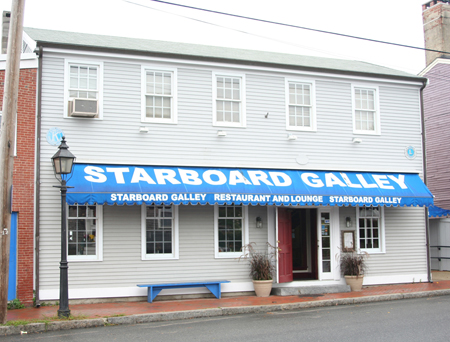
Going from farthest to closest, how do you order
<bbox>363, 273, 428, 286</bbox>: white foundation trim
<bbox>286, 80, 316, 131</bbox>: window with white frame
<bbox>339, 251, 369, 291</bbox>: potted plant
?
1. <bbox>363, 273, 428, 286</bbox>: white foundation trim
2. <bbox>286, 80, 316, 131</bbox>: window with white frame
3. <bbox>339, 251, 369, 291</bbox>: potted plant

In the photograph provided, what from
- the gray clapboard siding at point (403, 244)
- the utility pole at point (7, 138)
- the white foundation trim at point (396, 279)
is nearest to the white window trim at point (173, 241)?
the utility pole at point (7, 138)

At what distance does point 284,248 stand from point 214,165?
315 centimetres

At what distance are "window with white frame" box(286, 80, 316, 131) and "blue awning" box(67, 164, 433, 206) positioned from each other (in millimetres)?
1533

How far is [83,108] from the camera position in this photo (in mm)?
12367

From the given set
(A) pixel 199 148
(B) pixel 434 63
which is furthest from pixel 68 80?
(B) pixel 434 63

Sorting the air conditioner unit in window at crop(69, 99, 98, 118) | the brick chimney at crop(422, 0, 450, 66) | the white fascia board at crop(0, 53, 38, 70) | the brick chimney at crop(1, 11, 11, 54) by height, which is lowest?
the air conditioner unit in window at crop(69, 99, 98, 118)

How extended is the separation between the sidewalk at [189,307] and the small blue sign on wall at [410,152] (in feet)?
13.4

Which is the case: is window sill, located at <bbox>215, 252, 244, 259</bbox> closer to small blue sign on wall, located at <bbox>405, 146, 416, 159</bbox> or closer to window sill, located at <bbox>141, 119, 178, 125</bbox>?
window sill, located at <bbox>141, 119, 178, 125</bbox>

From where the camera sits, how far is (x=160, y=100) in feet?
44.2

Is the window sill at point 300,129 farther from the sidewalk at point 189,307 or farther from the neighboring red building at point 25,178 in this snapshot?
the neighboring red building at point 25,178

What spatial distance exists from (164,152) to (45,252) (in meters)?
3.93

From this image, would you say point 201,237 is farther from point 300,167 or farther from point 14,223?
point 14,223

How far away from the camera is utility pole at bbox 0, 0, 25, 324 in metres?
9.38

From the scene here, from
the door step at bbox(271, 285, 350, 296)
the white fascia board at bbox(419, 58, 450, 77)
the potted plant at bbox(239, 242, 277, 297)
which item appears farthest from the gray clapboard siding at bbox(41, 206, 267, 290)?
the white fascia board at bbox(419, 58, 450, 77)
